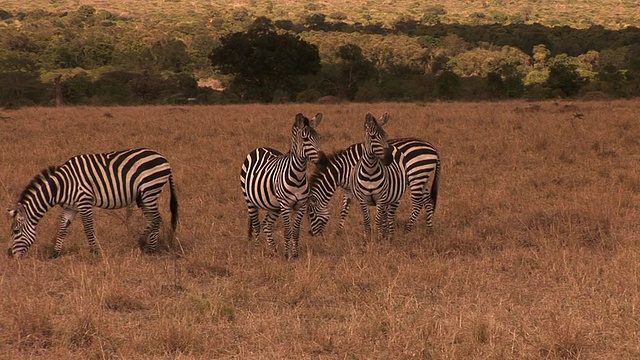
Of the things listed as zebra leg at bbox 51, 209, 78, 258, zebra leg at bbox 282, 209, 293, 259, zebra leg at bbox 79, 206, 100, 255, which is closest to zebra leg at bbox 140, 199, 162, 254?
zebra leg at bbox 79, 206, 100, 255

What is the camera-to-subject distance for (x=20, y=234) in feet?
25.9

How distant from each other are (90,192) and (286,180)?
234 centimetres

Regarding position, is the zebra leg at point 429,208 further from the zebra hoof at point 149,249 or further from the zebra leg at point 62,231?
the zebra leg at point 62,231

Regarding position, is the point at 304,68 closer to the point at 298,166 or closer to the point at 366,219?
the point at 366,219

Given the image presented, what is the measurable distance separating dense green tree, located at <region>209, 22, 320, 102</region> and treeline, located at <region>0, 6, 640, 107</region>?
0.23 feet

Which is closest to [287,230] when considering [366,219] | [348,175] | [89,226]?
[366,219]

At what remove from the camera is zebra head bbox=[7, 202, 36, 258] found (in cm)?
788

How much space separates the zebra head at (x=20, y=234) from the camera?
788 centimetres

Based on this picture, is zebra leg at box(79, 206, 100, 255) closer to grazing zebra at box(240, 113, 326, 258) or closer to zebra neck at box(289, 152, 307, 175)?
grazing zebra at box(240, 113, 326, 258)

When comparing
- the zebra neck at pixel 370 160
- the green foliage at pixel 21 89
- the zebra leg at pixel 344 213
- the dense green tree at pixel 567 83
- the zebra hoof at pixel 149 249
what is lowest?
the green foliage at pixel 21 89

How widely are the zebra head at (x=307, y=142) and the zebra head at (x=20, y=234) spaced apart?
316 centimetres

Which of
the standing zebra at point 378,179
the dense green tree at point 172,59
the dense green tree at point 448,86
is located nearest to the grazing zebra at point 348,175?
the standing zebra at point 378,179

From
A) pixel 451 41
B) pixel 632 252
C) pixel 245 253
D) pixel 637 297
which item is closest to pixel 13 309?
pixel 245 253

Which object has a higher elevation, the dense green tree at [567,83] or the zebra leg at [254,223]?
the zebra leg at [254,223]
